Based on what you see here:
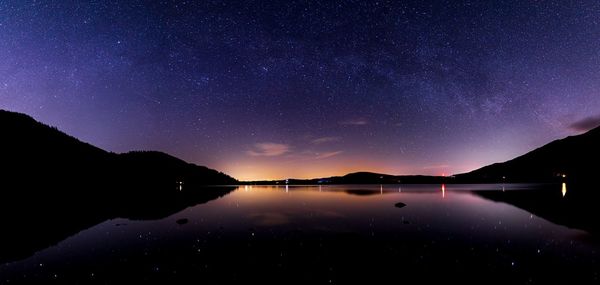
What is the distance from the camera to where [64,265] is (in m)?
Result: 16.5

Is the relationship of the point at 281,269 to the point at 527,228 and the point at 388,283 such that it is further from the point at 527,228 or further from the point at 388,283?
the point at 527,228

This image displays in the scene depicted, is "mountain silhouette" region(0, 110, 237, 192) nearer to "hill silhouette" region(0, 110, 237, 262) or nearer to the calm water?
"hill silhouette" region(0, 110, 237, 262)

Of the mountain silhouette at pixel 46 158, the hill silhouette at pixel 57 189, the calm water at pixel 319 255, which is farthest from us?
the mountain silhouette at pixel 46 158

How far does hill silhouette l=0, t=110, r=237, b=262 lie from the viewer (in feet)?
104

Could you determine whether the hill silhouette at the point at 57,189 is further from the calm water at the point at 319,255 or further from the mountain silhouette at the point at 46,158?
the calm water at the point at 319,255

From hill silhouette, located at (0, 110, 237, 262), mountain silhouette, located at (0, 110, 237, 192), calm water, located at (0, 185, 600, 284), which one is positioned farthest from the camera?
mountain silhouette, located at (0, 110, 237, 192)

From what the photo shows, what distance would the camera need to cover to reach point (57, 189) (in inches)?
3784

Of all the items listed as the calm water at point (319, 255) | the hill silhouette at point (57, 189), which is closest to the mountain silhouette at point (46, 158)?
the hill silhouette at point (57, 189)

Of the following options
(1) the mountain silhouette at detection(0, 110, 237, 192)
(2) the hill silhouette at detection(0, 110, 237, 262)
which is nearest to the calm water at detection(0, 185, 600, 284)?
(2) the hill silhouette at detection(0, 110, 237, 262)

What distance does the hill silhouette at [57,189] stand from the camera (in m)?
31.5

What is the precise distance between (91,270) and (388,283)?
47.2 ft

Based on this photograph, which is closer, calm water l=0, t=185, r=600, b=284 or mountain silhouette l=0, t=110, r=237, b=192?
calm water l=0, t=185, r=600, b=284

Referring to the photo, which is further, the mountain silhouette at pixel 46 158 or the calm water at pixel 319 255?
the mountain silhouette at pixel 46 158

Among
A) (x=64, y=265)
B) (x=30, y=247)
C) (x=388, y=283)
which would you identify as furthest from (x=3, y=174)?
(x=388, y=283)
